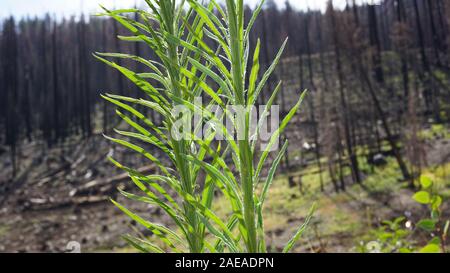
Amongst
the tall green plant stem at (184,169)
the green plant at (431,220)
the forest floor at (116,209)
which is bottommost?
the forest floor at (116,209)

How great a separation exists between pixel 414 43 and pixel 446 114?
10840mm

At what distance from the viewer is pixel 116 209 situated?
65.2ft

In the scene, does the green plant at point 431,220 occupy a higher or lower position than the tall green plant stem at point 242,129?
lower

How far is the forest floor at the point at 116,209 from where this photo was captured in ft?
39.6

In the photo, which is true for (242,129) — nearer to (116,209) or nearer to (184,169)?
(184,169)

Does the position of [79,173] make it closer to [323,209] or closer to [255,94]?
[323,209]

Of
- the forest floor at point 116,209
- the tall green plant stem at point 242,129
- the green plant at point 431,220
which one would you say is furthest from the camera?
the forest floor at point 116,209

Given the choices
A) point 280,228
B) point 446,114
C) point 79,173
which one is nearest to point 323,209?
point 280,228

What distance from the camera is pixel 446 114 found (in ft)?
73.0

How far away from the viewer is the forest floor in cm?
1206

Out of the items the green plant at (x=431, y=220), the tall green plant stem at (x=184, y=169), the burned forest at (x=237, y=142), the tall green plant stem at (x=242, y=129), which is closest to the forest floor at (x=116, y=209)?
the burned forest at (x=237, y=142)

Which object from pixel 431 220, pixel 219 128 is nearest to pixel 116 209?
pixel 431 220

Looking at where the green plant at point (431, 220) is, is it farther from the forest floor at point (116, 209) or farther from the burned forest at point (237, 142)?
the forest floor at point (116, 209)
